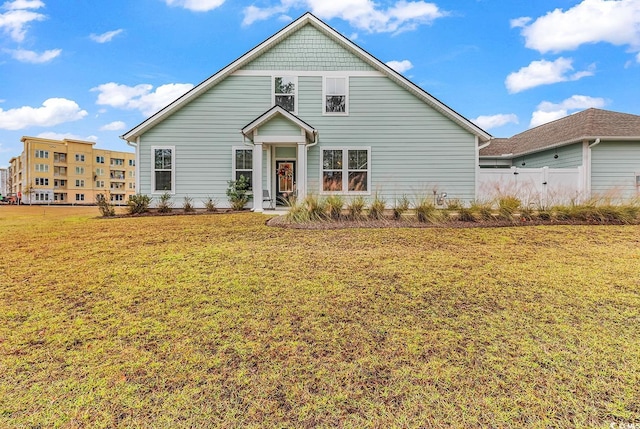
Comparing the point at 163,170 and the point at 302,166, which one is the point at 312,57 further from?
the point at 163,170

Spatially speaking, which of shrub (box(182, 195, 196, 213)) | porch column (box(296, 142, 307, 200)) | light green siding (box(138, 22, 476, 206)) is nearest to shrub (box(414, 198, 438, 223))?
porch column (box(296, 142, 307, 200))

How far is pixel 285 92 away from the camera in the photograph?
1372 centimetres

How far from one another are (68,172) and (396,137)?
278 feet

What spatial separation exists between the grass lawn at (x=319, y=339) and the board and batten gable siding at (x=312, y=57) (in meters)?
10.4

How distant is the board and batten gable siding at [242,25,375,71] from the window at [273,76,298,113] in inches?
19.0

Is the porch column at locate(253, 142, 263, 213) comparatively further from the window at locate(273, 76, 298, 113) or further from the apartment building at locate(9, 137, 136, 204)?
the apartment building at locate(9, 137, 136, 204)

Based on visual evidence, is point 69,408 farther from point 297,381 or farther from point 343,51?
point 343,51

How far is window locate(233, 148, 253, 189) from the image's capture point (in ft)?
44.8

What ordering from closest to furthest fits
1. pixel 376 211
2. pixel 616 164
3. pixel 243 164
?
1. pixel 376 211
2. pixel 243 164
3. pixel 616 164

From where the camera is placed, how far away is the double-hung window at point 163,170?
44.5 ft

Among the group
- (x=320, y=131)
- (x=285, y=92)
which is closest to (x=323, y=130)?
(x=320, y=131)

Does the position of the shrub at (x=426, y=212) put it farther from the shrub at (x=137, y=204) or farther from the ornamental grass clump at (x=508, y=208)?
the shrub at (x=137, y=204)

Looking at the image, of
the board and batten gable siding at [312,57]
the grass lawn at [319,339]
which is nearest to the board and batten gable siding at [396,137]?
the board and batten gable siding at [312,57]

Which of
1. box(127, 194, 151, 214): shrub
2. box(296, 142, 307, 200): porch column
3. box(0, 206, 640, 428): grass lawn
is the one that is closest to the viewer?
box(0, 206, 640, 428): grass lawn
